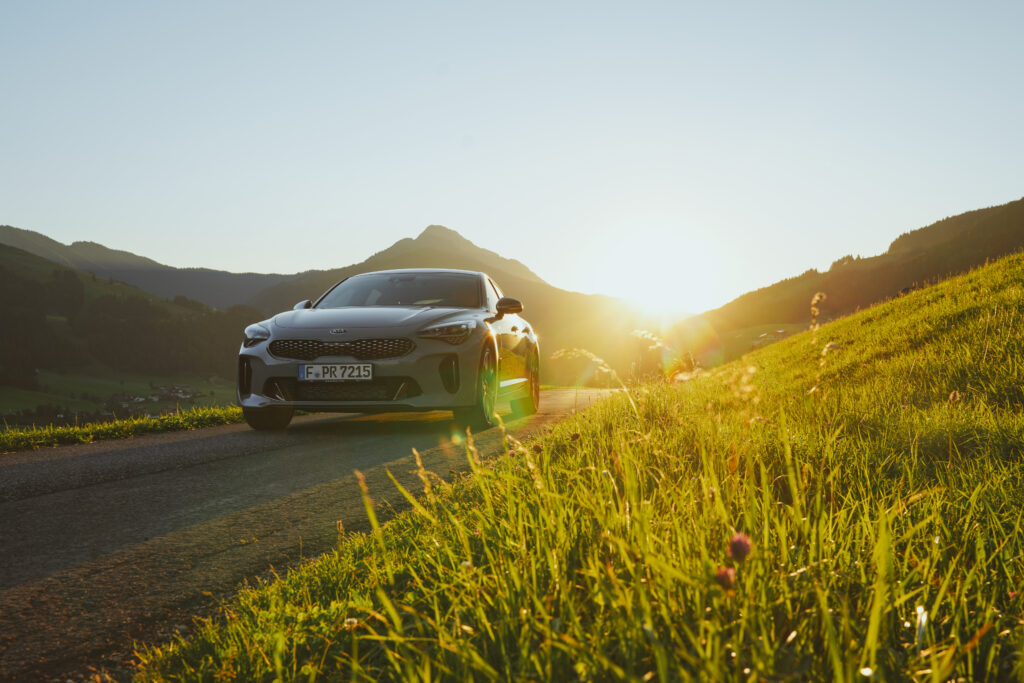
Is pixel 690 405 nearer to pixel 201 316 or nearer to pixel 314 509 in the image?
pixel 314 509

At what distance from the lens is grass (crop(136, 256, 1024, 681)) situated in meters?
1.23

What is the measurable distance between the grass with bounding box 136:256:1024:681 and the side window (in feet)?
13.0

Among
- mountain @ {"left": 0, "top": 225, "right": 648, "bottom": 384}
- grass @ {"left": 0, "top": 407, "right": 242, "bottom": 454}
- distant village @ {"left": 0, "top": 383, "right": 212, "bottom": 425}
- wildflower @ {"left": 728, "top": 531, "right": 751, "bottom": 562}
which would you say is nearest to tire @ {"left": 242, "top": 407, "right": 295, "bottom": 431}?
grass @ {"left": 0, "top": 407, "right": 242, "bottom": 454}

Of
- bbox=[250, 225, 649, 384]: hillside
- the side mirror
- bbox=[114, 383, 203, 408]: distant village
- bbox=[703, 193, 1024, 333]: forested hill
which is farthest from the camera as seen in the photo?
bbox=[250, 225, 649, 384]: hillside

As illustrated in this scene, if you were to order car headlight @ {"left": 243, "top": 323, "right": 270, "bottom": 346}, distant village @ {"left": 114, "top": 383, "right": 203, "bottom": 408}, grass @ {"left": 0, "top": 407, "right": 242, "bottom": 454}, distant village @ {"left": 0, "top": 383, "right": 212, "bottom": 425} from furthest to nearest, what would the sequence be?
distant village @ {"left": 114, "top": 383, "right": 203, "bottom": 408}
distant village @ {"left": 0, "top": 383, "right": 212, "bottom": 425}
car headlight @ {"left": 243, "top": 323, "right": 270, "bottom": 346}
grass @ {"left": 0, "top": 407, "right": 242, "bottom": 454}

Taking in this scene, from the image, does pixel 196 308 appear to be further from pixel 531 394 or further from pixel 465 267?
pixel 531 394

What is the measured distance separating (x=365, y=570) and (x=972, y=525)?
1974 mm

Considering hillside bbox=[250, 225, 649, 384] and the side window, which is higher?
hillside bbox=[250, 225, 649, 384]

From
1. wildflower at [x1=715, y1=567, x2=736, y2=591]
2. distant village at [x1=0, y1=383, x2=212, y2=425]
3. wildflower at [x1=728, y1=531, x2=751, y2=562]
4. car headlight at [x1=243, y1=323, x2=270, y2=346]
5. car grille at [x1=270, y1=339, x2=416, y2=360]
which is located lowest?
distant village at [x1=0, y1=383, x2=212, y2=425]

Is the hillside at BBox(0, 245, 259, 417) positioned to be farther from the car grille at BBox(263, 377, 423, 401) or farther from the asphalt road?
the asphalt road

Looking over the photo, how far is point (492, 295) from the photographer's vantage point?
7.67 m

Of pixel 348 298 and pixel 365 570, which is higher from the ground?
pixel 348 298

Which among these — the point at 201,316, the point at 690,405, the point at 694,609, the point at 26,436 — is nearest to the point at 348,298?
the point at 26,436

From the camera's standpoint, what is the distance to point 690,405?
493cm
